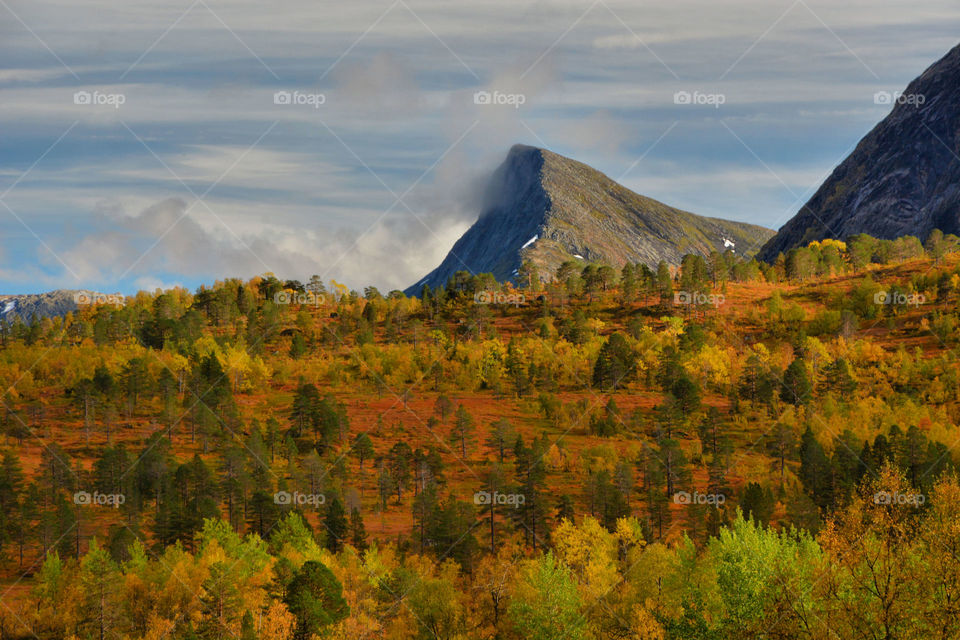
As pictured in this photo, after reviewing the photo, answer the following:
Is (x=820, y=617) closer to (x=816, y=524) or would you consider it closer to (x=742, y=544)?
(x=742, y=544)

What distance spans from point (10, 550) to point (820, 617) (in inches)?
4622

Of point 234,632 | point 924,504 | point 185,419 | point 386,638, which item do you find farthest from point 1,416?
point 924,504

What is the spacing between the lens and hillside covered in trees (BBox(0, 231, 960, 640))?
58.1m

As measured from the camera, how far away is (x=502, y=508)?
123500 millimetres

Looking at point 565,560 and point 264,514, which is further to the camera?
point 264,514

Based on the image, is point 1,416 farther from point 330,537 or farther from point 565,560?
point 565,560

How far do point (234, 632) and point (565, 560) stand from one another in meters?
33.7

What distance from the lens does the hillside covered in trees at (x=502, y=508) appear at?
58125 millimetres

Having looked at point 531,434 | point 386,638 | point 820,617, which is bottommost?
point 386,638

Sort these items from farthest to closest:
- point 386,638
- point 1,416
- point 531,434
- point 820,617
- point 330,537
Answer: point 1,416 < point 531,434 < point 330,537 < point 386,638 < point 820,617

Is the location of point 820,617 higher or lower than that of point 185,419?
lower

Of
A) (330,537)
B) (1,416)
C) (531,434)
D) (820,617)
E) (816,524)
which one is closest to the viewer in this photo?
(820,617)

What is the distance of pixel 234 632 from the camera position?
8731cm

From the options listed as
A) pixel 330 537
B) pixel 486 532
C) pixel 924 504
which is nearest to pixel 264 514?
pixel 330 537
